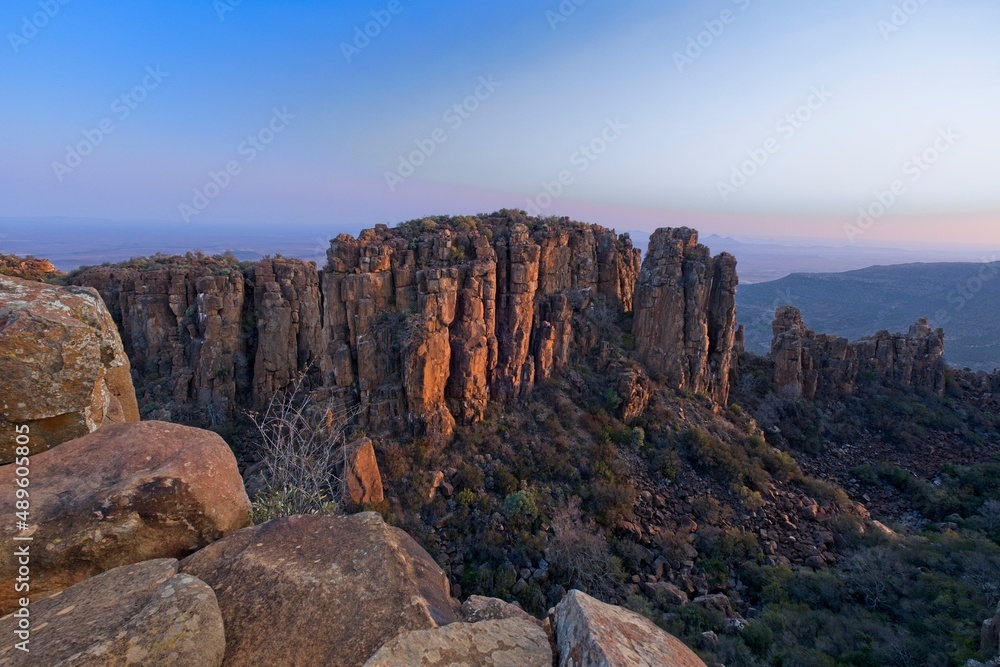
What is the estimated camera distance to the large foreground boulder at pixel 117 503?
3.68 metres

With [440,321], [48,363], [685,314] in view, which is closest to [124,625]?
[48,363]

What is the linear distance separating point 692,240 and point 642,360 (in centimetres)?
799

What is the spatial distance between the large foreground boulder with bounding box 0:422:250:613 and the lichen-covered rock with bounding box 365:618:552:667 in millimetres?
2556

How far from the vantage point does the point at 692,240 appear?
25.8 m

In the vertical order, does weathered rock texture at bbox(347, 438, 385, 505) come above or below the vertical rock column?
below

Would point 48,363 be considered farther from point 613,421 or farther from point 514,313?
point 613,421

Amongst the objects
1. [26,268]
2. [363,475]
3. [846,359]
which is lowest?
[363,475]

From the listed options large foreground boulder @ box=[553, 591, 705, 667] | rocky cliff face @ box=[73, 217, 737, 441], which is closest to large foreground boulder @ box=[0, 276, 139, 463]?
large foreground boulder @ box=[553, 591, 705, 667]

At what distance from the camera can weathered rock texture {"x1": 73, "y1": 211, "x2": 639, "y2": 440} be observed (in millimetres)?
20125

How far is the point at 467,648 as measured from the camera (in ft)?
10.6

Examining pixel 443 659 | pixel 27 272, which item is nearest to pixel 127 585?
pixel 443 659

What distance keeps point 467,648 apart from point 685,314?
79.2 feet

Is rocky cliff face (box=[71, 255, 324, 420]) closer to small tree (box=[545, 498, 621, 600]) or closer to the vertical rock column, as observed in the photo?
the vertical rock column

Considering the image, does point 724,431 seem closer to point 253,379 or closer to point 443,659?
point 443,659
